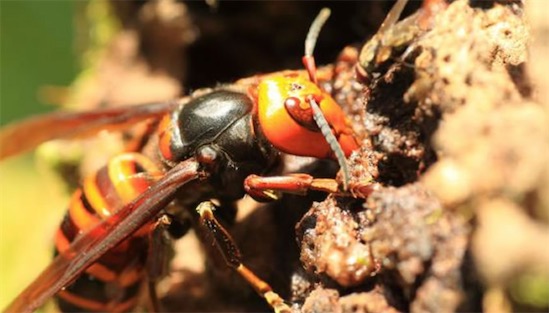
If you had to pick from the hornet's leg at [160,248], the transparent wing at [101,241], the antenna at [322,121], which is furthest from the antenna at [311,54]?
the hornet's leg at [160,248]

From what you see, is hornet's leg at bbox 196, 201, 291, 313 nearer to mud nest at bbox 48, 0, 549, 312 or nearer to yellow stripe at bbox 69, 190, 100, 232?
mud nest at bbox 48, 0, 549, 312

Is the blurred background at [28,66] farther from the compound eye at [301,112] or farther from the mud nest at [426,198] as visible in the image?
the compound eye at [301,112]

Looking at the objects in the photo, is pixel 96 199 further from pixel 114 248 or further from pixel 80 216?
pixel 114 248

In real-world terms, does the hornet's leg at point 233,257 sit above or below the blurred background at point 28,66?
below

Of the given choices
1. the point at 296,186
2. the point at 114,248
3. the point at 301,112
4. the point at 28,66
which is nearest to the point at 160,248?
the point at 114,248

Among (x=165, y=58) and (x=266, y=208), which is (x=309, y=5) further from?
(x=266, y=208)

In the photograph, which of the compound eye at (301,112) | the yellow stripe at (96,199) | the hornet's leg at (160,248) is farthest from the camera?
the yellow stripe at (96,199)

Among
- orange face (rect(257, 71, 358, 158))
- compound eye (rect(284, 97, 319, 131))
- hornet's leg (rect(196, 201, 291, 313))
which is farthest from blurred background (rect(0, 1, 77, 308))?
compound eye (rect(284, 97, 319, 131))
